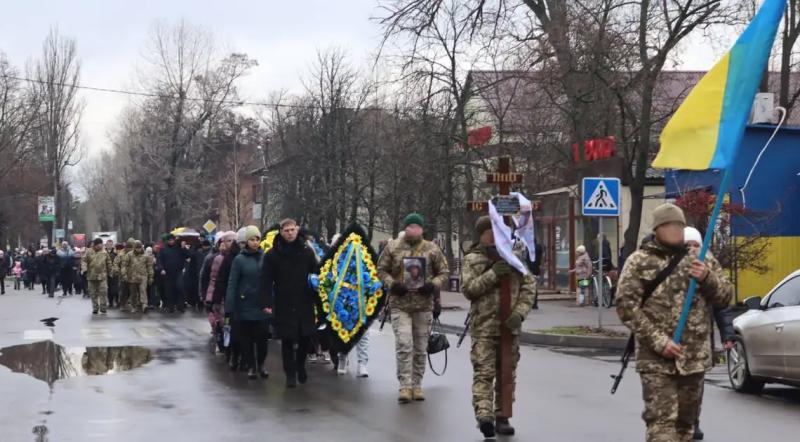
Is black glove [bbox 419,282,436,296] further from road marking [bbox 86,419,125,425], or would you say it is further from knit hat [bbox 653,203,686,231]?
knit hat [bbox 653,203,686,231]

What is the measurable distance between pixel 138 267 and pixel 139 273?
6.4 inches

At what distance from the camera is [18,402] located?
11508mm

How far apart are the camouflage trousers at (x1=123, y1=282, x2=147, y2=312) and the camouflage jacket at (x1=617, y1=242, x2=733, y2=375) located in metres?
23.0

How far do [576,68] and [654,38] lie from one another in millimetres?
1980

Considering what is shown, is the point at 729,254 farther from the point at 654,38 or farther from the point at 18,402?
the point at 18,402

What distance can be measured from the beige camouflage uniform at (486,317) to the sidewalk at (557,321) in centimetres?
892

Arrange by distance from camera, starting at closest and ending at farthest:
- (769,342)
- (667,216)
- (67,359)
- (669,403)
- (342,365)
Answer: (669,403) < (667,216) < (769,342) < (342,365) < (67,359)

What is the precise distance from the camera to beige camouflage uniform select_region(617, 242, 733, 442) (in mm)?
6629

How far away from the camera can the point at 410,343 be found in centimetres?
1131

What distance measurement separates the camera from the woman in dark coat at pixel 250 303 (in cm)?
1326

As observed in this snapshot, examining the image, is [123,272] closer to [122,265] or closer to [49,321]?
[122,265]

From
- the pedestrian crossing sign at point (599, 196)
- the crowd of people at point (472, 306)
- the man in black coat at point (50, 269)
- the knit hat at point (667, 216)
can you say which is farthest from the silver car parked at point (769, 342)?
the man in black coat at point (50, 269)

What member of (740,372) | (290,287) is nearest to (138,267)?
(290,287)

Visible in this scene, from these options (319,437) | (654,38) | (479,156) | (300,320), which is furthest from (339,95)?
(319,437)
